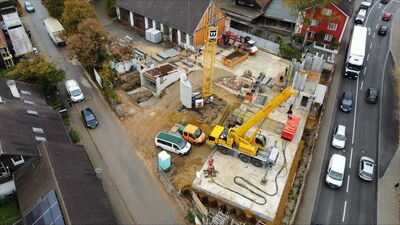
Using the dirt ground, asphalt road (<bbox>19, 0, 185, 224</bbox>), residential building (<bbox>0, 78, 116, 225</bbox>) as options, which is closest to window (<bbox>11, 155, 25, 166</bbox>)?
residential building (<bbox>0, 78, 116, 225</bbox>)

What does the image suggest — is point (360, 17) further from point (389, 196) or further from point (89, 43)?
point (89, 43)

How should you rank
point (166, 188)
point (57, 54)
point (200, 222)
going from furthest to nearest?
point (57, 54), point (166, 188), point (200, 222)

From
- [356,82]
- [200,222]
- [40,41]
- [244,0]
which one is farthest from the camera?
[244,0]

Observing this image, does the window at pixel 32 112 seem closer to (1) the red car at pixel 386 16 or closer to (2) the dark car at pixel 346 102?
(2) the dark car at pixel 346 102

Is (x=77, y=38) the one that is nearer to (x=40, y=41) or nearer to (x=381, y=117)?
(x=40, y=41)

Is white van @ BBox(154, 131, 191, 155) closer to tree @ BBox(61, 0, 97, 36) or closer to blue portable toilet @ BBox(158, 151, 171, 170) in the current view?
blue portable toilet @ BBox(158, 151, 171, 170)

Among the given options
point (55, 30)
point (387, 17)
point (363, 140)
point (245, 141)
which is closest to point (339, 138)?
point (363, 140)

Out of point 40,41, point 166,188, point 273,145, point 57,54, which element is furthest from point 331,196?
point 40,41

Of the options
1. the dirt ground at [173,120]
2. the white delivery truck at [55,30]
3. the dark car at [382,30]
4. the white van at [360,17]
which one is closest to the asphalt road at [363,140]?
the dark car at [382,30]
